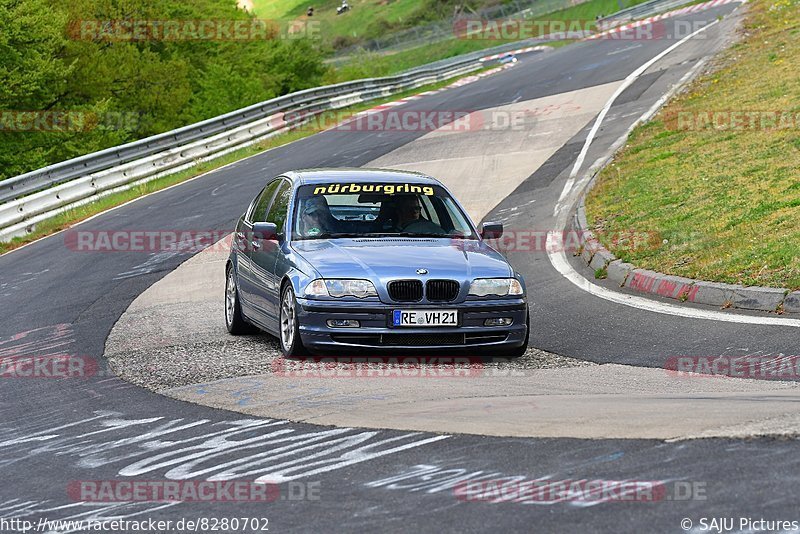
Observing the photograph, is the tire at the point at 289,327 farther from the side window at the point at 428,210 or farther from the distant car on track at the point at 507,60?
the distant car on track at the point at 507,60

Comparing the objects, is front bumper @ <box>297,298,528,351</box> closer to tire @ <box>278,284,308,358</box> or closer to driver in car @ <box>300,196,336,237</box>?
tire @ <box>278,284,308,358</box>

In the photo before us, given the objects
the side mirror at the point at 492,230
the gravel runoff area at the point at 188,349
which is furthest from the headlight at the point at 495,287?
the side mirror at the point at 492,230

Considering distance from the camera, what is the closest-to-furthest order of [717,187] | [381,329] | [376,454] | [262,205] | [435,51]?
[376,454]
[381,329]
[262,205]
[717,187]
[435,51]

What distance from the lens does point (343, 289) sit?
9.45m

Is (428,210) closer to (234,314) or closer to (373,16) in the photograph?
(234,314)

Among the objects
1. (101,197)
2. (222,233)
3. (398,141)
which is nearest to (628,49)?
(398,141)

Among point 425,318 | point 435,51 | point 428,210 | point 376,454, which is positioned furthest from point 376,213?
point 435,51

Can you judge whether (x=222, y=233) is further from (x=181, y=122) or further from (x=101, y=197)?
(x=181, y=122)

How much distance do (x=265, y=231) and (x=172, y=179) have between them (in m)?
17.7

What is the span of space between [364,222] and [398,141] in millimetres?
19443

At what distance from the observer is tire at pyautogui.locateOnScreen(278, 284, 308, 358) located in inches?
376

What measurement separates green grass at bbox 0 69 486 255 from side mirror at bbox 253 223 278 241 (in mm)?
11181

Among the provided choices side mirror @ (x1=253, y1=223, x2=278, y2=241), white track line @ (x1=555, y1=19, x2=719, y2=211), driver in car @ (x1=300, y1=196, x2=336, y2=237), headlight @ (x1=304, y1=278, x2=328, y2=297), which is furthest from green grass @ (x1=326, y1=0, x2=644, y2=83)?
headlight @ (x1=304, y1=278, x2=328, y2=297)

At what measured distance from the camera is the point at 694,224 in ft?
46.3
